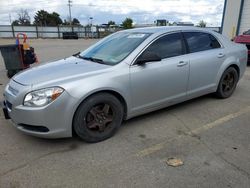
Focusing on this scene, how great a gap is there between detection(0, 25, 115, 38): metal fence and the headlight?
1690 inches

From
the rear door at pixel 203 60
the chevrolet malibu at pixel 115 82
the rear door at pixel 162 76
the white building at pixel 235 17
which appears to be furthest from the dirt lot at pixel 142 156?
the white building at pixel 235 17

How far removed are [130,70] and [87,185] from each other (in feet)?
5.40

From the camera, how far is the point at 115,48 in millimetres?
3738

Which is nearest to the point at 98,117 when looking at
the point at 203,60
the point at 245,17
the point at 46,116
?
the point at 46,116

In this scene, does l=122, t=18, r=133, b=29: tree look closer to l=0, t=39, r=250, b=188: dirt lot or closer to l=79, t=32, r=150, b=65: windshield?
l=79, t=32, r=150, b=65: windshield

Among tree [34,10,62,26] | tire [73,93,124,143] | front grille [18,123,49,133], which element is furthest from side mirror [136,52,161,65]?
tree [34,10,62,26]

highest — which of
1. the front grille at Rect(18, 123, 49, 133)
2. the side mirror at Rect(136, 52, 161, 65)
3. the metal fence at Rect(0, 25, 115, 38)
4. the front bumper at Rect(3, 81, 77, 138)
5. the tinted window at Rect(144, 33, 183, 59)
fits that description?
the tinted window at Rect(144, 33, 183, 59)

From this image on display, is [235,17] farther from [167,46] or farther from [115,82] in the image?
[115,82]

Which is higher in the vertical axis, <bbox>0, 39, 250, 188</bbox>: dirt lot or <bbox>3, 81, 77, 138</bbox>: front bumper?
<bbox>3, 81, 77, 138</bbox>: front bumper

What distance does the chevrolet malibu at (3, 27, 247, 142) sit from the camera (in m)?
2.78

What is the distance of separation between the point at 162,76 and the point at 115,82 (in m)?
0.85

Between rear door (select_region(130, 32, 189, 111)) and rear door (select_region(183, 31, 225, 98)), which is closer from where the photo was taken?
rear door (select_region(130, 32, 189, 111))

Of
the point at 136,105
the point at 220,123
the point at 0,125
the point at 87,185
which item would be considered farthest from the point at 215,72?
the point at 0,125

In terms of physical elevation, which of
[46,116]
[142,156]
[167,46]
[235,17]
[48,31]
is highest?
[235,17]
